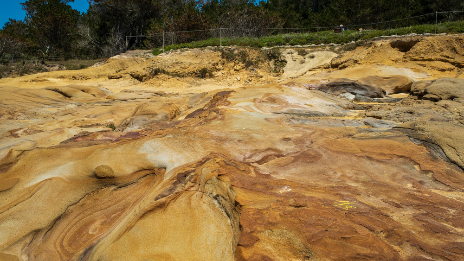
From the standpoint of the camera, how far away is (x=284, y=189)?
3.28 meters

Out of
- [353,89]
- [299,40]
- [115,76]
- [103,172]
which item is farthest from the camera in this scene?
[299,40]

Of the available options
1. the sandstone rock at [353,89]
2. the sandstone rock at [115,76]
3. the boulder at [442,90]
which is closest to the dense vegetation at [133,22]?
the sandstone rock at [115,76]

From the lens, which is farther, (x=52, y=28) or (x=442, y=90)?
(x=52, y=28)

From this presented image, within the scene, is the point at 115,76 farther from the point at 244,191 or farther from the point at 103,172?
the point at 244,191

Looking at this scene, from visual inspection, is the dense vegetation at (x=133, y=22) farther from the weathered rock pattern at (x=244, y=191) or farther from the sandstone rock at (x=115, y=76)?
the weathered rock pattern at (x=244, y=191)

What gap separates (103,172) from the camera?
3596mm

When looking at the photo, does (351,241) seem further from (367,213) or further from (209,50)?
(209,50)

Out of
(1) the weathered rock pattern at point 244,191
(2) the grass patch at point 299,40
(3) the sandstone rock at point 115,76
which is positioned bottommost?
(1) the weathered rock pattern at point 244,191

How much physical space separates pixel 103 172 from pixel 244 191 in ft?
5.93

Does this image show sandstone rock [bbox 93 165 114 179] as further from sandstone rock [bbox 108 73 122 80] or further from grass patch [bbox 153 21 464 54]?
grass patch [bbox 153 21 464 54]

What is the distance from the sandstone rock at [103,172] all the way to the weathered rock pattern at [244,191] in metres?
0.02

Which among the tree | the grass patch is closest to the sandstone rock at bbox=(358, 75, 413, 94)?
the grass patch

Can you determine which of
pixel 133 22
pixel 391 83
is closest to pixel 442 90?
pixel 391 83

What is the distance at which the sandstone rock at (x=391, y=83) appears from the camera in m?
8.92
